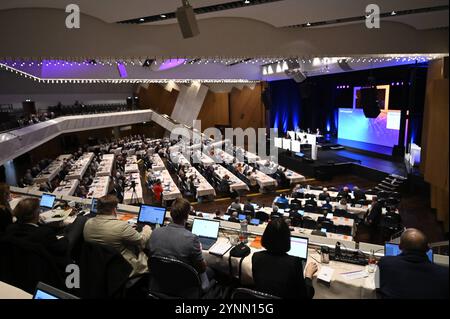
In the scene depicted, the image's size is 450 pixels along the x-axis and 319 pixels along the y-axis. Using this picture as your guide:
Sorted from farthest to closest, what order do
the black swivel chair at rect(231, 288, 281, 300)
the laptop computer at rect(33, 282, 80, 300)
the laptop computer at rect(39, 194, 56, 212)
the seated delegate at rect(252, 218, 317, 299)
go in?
the laptop computer at rect(39, 194, 56, 212), the seated delegate at rect(252, 218, 317, 299), the black swivel chair at rect(231, 288, 281, 300), the laptop computer at rect(33, 282, 80, 300)

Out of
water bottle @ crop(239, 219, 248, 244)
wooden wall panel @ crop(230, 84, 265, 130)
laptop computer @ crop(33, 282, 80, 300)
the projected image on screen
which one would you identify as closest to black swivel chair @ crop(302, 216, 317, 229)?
water bottle @ crop(239, 219, 248, 244)

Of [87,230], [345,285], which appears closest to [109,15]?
[87,230]

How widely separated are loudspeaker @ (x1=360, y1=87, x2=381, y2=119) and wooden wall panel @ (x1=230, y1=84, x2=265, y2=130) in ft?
43.4

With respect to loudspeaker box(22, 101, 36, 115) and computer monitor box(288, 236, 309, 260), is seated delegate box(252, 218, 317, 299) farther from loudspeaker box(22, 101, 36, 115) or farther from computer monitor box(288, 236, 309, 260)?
loudspeaker box(22, 101, 36, 115)

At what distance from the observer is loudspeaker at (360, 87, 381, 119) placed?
13.0 m

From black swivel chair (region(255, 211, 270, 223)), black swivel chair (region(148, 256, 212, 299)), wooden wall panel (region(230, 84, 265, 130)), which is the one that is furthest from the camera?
wooden wall panel (region(230, 84, 265, 130))

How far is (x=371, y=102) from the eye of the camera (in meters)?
13.2

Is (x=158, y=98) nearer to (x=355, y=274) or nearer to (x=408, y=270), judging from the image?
(x=355, y=274)

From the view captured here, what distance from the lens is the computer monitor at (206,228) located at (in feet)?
14.3

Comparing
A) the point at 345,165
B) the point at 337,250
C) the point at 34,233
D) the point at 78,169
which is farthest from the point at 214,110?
the point at 34,233

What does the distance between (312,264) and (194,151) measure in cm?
1612
